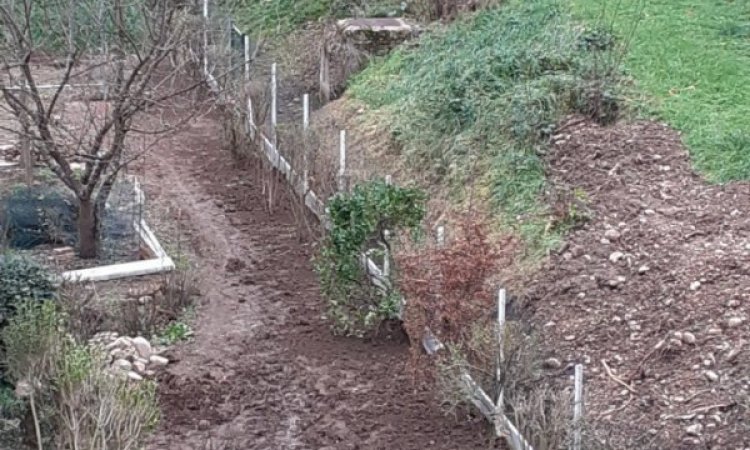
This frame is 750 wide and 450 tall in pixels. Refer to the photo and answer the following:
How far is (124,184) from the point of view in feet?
34.3

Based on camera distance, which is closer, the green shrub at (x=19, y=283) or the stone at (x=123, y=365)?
the green shrub at (x=19, y=283)

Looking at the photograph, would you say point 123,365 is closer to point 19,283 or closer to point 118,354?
point 118,354

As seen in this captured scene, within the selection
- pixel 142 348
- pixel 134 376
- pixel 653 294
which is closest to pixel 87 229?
pixel 142 348

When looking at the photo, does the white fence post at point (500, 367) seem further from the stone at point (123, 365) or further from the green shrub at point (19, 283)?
the green shrub at point (19, 283)

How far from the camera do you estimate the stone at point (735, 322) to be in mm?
6438

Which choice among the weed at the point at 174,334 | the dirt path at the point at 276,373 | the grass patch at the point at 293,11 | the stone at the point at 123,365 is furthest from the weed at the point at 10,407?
the grass patch at the point at 293,11

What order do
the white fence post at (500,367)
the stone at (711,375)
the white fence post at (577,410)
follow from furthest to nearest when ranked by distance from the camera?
the white fence post at (500,367) → the stone at (711,375) → the white fence post at (577,410)

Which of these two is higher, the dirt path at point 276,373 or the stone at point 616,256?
the stone at point 616,256

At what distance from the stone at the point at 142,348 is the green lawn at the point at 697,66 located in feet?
13.4

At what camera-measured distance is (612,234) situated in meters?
7.72

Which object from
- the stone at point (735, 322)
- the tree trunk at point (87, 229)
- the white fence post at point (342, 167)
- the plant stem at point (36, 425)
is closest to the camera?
the plant stem at point (36, 425)

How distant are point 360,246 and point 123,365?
5.78 feet

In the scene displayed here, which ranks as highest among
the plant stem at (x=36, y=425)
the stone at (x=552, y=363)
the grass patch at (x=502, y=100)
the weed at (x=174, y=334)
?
the grass patch at (x=502, y=100)

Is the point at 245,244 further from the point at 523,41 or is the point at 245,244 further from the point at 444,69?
the point at 523,41
